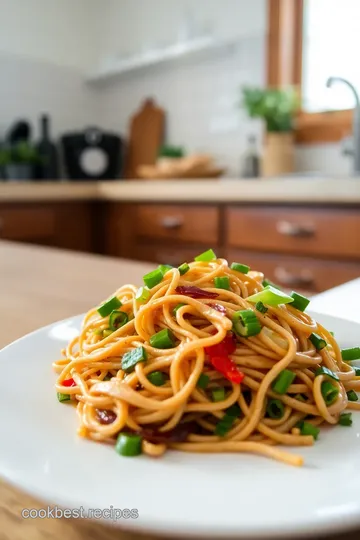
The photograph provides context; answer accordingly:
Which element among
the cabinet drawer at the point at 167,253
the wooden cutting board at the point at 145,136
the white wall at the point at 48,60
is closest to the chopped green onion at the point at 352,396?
the cabinet drawer at the point at 167,253

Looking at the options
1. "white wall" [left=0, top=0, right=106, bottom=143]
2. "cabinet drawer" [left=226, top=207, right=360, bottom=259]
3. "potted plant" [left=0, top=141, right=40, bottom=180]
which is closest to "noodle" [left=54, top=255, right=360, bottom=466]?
"cabinet drawer" [left=226, top=207, right=360, bottom=259]

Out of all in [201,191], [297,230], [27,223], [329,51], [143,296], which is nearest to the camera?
[143,296]

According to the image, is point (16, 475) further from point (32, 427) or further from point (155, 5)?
point (155, 5)

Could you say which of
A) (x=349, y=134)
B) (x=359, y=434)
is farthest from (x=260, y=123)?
(x=359, y=434)

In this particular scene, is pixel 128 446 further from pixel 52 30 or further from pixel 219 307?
pixel 52 30

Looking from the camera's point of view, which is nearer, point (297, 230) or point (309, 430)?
point (309, 430)

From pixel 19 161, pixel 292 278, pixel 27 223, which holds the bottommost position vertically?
pixel 292 278

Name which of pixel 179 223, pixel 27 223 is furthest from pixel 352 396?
pixel 27 223

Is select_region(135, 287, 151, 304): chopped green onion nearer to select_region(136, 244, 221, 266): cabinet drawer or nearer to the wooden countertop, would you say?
the wooden countertop

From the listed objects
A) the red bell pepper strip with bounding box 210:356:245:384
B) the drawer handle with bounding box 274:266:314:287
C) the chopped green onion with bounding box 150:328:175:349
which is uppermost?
the chopped green onion with bounding box 150:328:175:349
